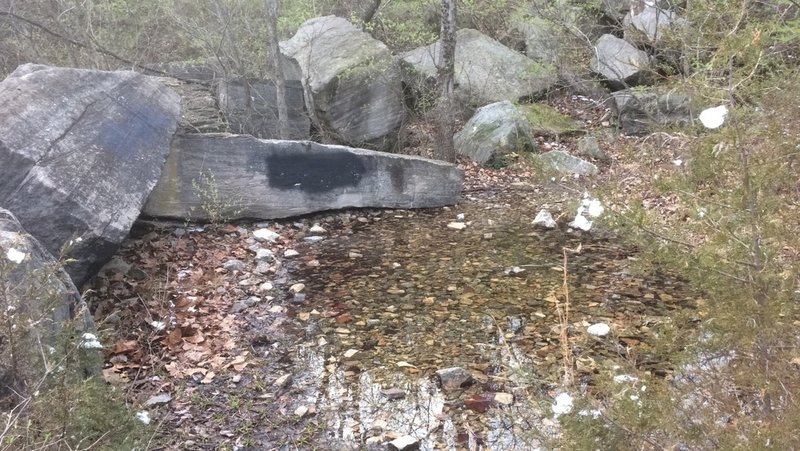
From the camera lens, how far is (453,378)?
10.6 feet

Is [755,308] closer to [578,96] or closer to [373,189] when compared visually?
[373,189]

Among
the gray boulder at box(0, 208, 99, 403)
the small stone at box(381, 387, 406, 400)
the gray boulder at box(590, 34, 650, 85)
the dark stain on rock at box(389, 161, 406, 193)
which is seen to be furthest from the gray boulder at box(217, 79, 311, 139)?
the gray boulder at box(0, 208, 99, 403)

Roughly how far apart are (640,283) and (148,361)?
3374 mm

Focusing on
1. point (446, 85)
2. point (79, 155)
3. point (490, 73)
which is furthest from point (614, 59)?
point (79, 155)

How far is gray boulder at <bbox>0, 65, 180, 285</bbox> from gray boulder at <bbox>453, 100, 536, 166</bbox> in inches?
165

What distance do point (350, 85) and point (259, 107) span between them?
1.26m

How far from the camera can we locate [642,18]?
28.8ft

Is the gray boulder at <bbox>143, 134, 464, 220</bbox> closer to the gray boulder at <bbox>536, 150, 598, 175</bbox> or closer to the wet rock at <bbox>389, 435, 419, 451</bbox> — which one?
the gray boulder at <bbox>536, 150, 598, 175</bbox>

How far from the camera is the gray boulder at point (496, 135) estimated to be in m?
7.64

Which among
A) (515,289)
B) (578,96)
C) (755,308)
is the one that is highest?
(755,308)

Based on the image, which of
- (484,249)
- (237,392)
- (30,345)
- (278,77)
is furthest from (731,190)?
(278,77)

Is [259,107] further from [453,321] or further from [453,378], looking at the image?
[453,378]

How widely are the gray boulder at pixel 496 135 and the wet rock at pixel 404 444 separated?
5.27m

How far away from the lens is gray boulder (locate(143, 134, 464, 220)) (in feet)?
18.0
